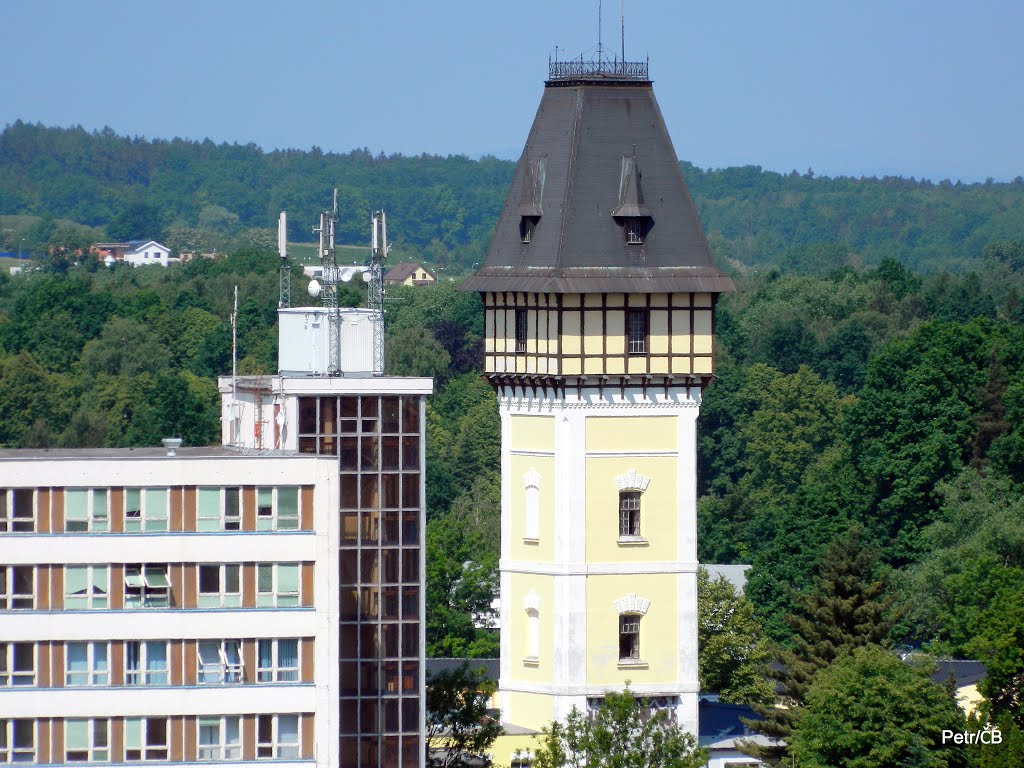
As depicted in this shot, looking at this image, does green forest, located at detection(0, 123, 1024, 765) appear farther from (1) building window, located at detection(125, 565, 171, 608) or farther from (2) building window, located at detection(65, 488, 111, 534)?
(2) building window, located at detection(65, 488, 111, 534)

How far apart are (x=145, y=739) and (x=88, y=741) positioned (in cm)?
124

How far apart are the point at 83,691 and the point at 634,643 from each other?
18262 mm

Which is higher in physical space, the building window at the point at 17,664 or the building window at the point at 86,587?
the building window at the point at 86,587

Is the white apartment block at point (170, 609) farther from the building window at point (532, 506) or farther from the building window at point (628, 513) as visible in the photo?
the building window at point (628, 513)

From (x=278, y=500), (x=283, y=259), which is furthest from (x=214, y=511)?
(x=283, y=259)

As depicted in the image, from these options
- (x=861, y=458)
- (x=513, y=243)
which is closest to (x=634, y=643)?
(x=513, y=243)

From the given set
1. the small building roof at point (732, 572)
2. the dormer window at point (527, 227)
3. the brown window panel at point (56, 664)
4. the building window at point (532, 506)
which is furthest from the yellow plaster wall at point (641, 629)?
the small building roof at point (732, 572)

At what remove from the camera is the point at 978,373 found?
430ft

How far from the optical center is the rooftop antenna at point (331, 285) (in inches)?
3167

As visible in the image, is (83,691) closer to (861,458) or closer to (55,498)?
(55,498)

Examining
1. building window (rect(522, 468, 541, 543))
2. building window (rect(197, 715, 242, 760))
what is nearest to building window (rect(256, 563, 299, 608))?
building window (rect(197, 715, 242, 760))

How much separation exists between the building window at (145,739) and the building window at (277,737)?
2099 mm

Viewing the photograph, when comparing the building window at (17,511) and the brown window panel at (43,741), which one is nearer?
the brown window panel at (43,741)

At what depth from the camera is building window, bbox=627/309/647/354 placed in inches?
3322
